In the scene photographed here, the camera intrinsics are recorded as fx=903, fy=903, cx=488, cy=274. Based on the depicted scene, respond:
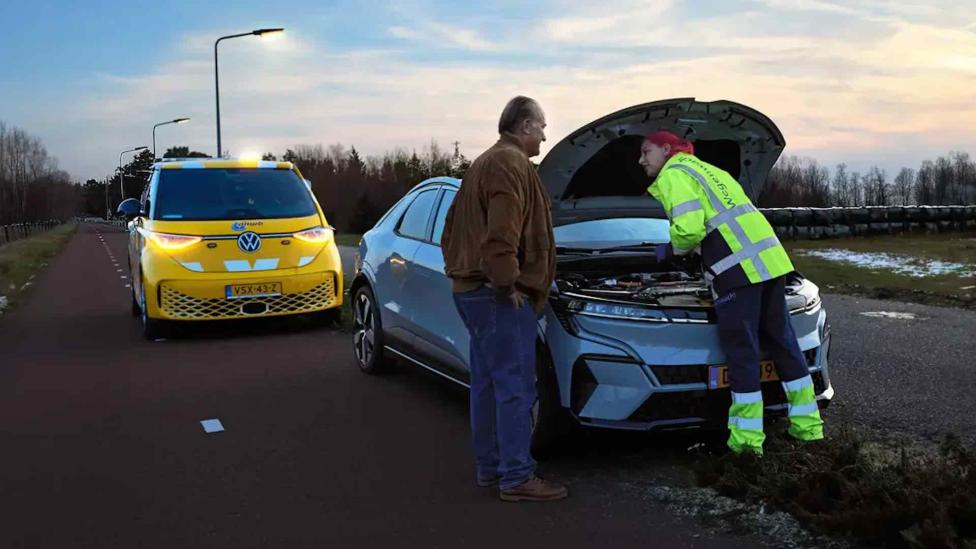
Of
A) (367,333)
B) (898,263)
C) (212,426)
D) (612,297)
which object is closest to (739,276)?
(612,297)

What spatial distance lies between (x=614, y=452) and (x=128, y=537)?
8.13 feet

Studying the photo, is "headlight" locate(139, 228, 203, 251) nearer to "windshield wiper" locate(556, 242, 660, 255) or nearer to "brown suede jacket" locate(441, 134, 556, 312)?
"windshield wiper" locate(556, 242, 660, 255)

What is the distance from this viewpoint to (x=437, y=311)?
224 inches

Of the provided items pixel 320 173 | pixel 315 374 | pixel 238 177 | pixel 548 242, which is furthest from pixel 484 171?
pixel 320 173

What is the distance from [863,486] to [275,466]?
290cm

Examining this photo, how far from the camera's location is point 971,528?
135 inches

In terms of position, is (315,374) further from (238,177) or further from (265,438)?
(238,177)

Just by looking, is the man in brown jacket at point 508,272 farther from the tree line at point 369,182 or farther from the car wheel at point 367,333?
the tree line at point 369,182

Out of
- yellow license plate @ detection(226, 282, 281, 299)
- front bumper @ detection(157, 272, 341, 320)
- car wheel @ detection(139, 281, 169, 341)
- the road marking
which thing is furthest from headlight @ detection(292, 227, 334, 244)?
the road marking

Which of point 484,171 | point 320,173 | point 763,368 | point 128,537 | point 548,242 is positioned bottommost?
point 128,537

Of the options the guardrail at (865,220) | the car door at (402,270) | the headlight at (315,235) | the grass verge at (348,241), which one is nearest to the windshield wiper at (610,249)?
the car door at (402,270)

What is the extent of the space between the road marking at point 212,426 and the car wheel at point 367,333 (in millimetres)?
1516

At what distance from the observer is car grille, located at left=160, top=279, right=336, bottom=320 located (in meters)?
9.00

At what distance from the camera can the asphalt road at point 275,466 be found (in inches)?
Answer: 151
